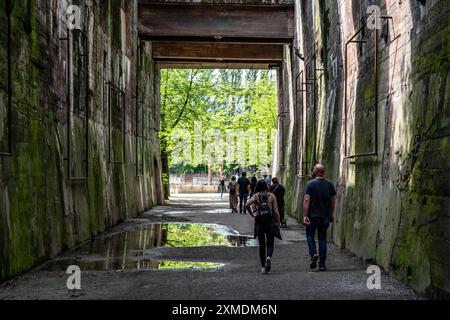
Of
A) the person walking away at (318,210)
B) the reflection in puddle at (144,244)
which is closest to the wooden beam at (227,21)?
the reflection in puddle at (144,244)

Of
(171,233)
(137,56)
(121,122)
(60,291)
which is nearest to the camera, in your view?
(60,291)

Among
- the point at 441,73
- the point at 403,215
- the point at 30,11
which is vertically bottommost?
the point at 403,215

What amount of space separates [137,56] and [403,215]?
16913mm

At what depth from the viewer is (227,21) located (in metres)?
22.8

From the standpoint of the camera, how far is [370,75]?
35.9 ft

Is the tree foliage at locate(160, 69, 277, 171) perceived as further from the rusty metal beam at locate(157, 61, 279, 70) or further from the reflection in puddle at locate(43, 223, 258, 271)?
the reflection in puddle at locate(43, 223, 258, 271)

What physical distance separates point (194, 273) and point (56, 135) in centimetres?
450

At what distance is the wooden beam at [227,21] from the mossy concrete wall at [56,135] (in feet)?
6.25

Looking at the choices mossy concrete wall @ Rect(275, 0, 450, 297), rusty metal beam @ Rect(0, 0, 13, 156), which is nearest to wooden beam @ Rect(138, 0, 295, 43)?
mossy concrete wall @ Rect(275, 0, 450, 297)

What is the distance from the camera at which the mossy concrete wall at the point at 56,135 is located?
9.20m

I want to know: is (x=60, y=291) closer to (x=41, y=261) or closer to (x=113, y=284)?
(x=113, y=284)

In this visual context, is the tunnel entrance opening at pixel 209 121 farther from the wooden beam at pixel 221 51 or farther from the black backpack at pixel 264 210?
the black backpack at pixel 264 210

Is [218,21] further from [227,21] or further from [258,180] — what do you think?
[258,180]
